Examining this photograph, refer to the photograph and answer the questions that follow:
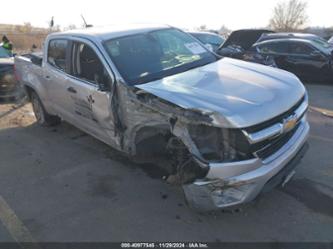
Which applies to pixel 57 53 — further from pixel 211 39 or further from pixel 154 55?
pixel 211 39

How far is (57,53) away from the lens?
232 inches

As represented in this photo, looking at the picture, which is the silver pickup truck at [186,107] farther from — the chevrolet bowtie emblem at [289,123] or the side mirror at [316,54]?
the side mirror at [316,54]

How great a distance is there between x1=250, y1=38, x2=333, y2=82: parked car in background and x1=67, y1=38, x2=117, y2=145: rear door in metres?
7.79

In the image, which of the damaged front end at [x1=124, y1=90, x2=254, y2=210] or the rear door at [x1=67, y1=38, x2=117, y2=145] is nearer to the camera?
the damaged front end at [x1=124, y1=90, x2=254, y2=210]

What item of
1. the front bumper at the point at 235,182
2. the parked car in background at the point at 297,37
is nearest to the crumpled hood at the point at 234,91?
the front bumper at the point at 235,182

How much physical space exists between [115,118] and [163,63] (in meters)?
0.94

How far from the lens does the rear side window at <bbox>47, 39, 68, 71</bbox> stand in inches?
221

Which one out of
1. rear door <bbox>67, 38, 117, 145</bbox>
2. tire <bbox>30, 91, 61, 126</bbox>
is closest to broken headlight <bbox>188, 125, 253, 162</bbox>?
rear door <bbox>67, 38, 117, 145</bbox>

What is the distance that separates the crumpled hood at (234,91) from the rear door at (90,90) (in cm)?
70

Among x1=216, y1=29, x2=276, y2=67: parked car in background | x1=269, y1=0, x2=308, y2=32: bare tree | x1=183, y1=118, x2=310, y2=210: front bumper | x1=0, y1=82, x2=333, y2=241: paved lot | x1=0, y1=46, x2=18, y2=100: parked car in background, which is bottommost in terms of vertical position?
x1=269, y1=0, x2=308, y2=32: bare tree

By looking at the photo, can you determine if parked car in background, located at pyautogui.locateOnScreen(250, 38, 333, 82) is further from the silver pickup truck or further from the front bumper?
the front bumper

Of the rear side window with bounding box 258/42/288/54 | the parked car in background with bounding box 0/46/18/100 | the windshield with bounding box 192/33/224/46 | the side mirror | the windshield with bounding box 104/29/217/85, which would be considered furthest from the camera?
the windshield with bounding box 192/33/224/46

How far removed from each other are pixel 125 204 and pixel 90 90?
155cm

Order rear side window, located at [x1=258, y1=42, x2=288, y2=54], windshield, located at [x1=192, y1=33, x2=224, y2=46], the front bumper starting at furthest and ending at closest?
windshield, located at [x1=192, y1=33, x2=224, y2=46] → rear side window, located at [x1=258, y1=42, x2=288, y2=54] → the front bumper
